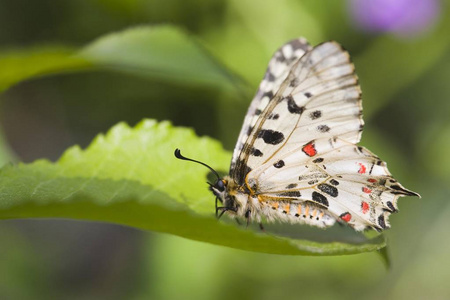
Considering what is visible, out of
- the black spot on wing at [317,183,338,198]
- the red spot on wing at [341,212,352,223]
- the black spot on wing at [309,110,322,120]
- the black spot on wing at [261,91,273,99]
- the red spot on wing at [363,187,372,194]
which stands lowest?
the red spot on wing at [341,212,352,223]

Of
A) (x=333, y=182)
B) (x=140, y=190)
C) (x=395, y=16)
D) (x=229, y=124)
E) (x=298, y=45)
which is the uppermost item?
(x=395, y=16)

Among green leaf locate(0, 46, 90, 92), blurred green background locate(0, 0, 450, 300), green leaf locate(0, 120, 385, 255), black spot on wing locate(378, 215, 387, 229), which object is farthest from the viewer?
blurred green background locate(0, 0, 450, 300)

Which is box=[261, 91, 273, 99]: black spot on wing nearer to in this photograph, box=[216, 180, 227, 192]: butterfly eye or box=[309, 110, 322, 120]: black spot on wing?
box=[309, 110, 322, 120]: black spot on wing

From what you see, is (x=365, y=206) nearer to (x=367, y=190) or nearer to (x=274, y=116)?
(x=367, y=190)

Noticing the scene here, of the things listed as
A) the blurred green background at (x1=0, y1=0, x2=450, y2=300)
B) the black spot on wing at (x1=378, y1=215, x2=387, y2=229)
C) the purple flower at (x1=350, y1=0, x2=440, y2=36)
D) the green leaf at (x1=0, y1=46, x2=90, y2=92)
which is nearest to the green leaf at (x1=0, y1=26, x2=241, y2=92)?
the green leaf at (x1=0, y1=46, x2=90, y2=92)

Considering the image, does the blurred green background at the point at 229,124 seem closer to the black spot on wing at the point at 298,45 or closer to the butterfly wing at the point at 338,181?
the black spot on wing at the point at 298,45

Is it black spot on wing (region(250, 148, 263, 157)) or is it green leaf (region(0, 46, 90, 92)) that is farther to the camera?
black spot on wing (region(250, 148, 263, 157))

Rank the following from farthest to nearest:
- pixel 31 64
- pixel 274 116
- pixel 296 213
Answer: pixel 296 213
pixel 274 116
pixel 31 64

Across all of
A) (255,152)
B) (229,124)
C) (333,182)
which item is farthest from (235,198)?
(229,124)
